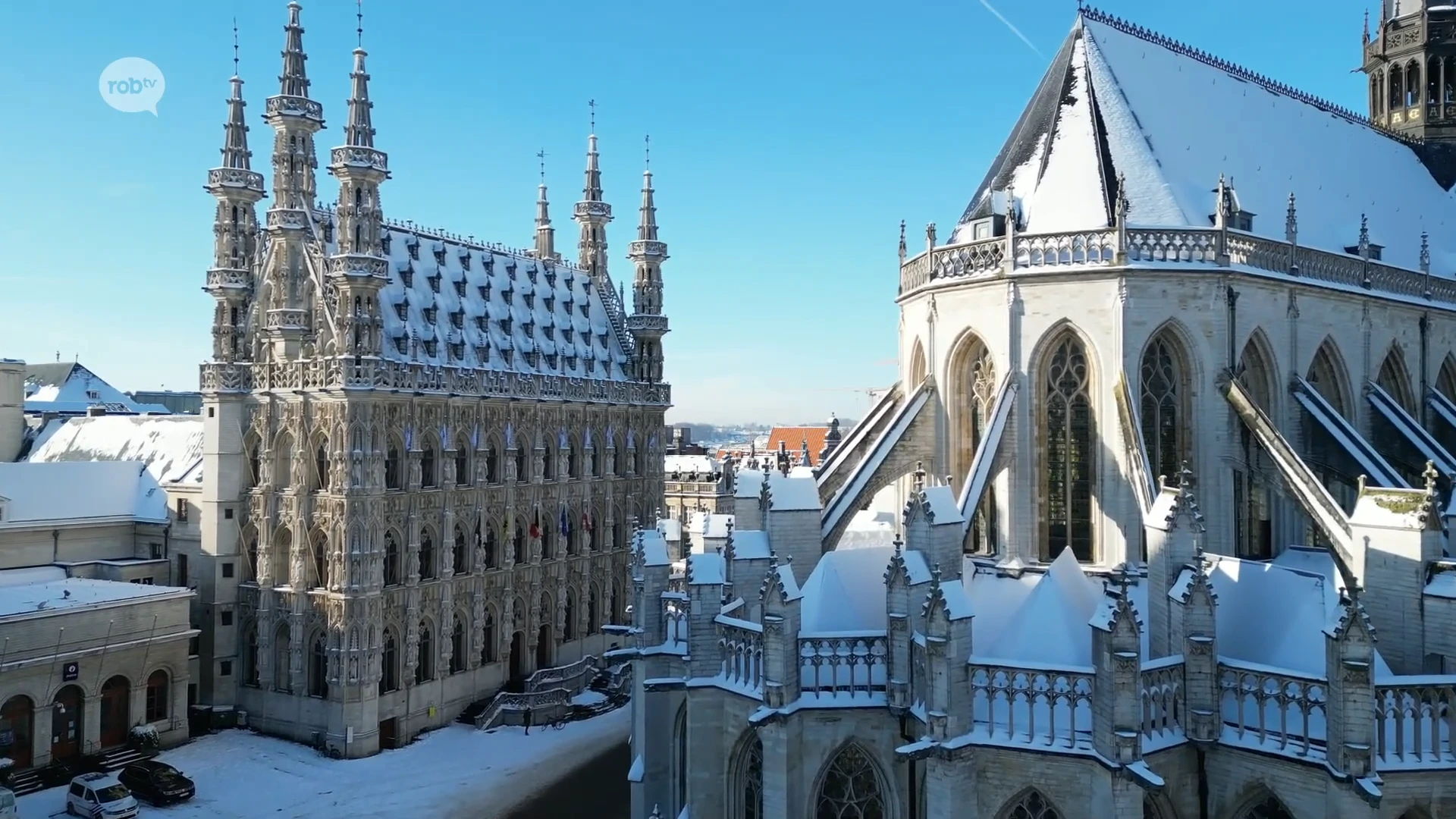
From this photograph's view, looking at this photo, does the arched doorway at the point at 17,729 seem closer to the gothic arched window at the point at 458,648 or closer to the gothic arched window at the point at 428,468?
the gothic arched window at the point at 458,648

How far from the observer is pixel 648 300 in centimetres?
5509

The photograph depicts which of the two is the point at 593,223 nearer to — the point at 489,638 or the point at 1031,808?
the point at 489,638

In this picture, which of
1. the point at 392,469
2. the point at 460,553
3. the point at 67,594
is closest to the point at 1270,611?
the point at 392,469

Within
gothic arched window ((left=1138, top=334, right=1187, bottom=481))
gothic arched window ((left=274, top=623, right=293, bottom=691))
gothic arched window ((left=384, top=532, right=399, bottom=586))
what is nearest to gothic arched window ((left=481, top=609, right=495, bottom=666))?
gothic arched window ((left=384, top=532, right=399, bottom=586))

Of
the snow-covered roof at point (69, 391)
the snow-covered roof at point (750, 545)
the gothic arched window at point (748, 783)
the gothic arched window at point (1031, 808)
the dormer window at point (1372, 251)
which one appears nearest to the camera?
the gothic arched window at point (1031, 808)

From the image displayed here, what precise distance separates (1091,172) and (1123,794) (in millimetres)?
16064

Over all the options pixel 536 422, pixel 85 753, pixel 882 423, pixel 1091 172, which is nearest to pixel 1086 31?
pixel 1091 172

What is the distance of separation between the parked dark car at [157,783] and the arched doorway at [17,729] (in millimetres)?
3998

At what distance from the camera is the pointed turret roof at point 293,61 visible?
40.5 meters

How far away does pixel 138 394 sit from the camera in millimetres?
94562

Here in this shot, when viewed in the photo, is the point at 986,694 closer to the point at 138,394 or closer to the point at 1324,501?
the point at 1324,501

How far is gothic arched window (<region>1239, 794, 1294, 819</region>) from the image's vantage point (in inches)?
659

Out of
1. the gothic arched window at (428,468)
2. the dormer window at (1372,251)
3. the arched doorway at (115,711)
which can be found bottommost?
the arched doorway at (115,711)

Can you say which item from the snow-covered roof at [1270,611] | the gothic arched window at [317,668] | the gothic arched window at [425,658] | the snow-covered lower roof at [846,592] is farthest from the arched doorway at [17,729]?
the snow-covered roof at [1270,611]
